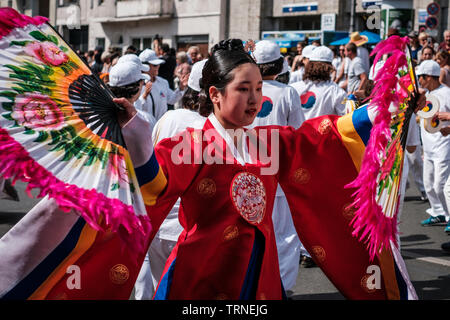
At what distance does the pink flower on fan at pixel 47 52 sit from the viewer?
2.18 m

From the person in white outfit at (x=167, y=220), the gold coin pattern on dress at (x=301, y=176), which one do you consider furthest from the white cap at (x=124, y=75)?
the gold coin pattern on dress at (x=301, y=176)

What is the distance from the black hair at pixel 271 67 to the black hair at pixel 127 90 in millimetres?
961

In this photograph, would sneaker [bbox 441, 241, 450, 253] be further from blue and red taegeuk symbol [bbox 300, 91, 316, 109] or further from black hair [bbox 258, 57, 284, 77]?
black hair [bbox 258, 57, 284, 77]

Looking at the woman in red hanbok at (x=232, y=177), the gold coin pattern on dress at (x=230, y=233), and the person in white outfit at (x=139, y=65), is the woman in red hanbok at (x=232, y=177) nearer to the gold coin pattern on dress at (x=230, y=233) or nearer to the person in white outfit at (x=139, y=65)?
the gold coin pattern on dress at (x=230, y=233)

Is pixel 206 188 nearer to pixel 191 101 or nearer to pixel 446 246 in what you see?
pixel 191 101

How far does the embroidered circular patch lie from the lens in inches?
103

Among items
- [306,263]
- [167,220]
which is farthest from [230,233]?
[306,263]

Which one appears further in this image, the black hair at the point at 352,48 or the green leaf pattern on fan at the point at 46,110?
the black hair at the point at 352,48

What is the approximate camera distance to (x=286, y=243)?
16.6ft

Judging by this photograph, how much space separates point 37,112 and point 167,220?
1.82 metres
